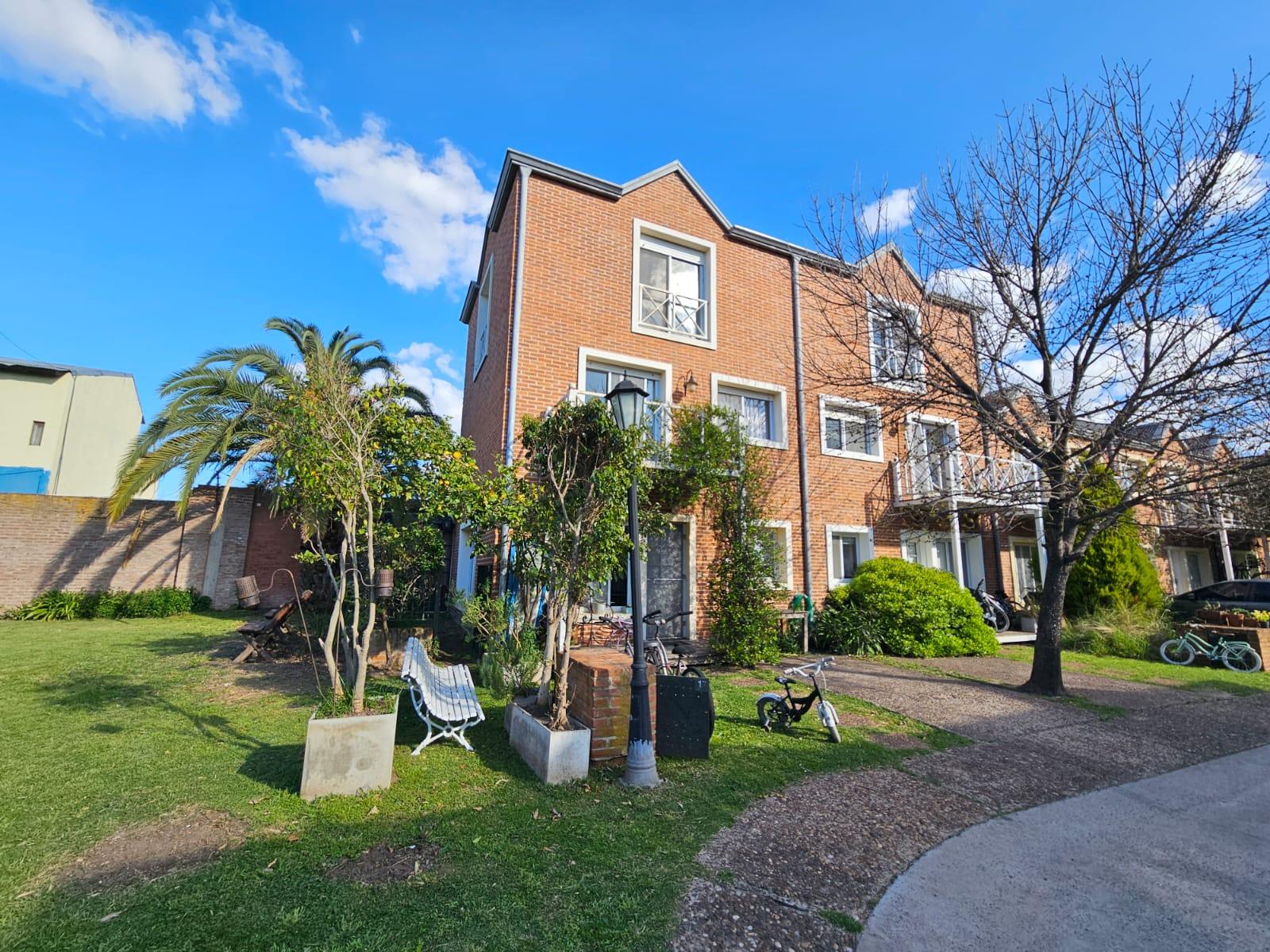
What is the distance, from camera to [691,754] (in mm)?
4953

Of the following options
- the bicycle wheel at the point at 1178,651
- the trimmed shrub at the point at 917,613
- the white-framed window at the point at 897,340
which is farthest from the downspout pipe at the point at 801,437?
the bicycle wheel at the point at 1178,651

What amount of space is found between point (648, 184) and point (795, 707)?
10.5 metres

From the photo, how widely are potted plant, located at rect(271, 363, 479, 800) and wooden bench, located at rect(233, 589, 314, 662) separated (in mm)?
4196

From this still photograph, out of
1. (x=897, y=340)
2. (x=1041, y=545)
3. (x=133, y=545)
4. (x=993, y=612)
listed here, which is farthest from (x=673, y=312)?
(x=133, y=545)

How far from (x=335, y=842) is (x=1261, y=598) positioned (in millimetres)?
19788

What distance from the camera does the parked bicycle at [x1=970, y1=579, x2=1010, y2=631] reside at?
13180 millimetres

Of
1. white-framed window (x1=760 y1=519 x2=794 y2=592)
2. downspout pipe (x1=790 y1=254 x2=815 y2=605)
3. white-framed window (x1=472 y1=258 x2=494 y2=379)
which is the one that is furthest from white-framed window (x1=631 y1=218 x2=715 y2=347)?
white-framed window (x1=760 y1=519 x2=794 y2=592)

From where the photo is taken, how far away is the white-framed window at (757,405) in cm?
1203

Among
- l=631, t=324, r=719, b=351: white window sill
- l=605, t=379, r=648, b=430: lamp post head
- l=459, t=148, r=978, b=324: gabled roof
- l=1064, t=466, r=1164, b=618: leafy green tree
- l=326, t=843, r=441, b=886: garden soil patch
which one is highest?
l=459, t=148, r=978, b=324: gabled roof

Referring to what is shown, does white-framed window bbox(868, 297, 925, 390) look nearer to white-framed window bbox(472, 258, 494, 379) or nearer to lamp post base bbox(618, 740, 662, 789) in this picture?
lamp post base bbox(618, 740, 662, 789)

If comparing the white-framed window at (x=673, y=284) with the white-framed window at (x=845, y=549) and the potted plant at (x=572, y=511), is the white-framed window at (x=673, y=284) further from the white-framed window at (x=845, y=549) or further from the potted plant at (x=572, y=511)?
the potted plant at (x=572, y=511)

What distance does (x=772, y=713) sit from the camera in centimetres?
603

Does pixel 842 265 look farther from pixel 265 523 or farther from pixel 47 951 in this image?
pixel 265 523

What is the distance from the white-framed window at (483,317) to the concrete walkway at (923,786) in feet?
31.8
